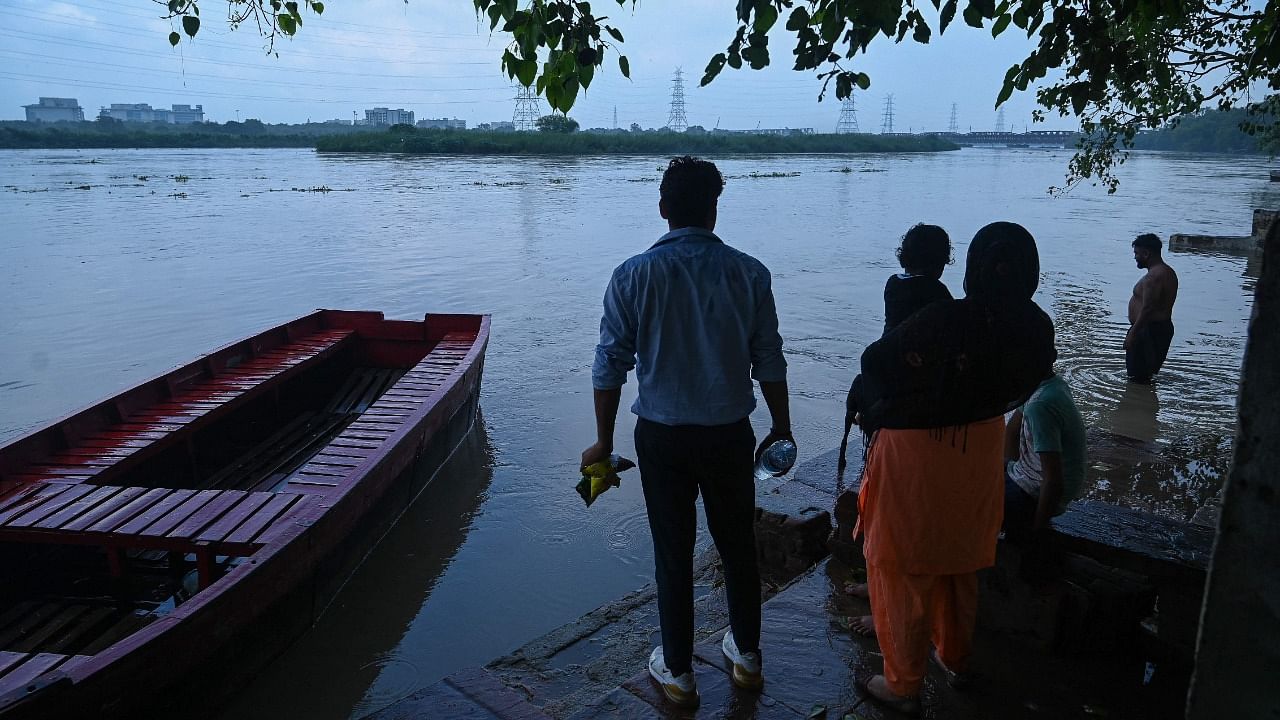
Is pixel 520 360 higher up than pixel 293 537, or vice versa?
pixel 293 537

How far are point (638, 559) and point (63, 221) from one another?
78.9 feet

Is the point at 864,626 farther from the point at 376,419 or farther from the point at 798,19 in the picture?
the point at 376,419

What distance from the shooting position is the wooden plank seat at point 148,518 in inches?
150

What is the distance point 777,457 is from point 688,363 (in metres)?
0.51

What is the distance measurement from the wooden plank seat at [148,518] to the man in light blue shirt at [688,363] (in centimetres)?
228

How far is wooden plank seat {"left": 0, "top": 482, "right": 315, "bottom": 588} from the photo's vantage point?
3.81 metres

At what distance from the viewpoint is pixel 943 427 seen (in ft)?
7.43

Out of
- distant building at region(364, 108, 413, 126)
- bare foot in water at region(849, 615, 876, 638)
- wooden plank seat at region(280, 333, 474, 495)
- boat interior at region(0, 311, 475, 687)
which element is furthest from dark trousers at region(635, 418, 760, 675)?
distant building at region(364, 108, 413, 126)

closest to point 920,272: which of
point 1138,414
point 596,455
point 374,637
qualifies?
point 596,455

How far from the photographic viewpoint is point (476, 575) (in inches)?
218

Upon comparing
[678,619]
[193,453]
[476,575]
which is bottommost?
[476,575]

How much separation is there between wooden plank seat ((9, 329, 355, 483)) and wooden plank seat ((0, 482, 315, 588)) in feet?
0.99

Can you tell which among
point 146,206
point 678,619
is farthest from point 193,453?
point 146,206

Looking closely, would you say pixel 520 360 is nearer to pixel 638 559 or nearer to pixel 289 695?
A: pixel 638 559
